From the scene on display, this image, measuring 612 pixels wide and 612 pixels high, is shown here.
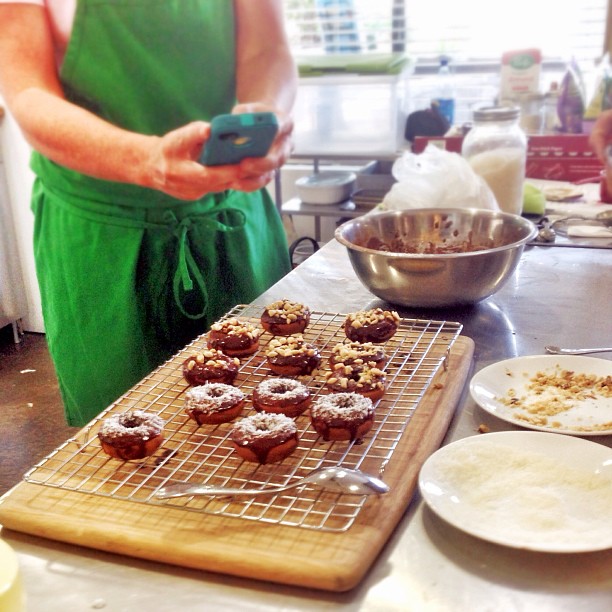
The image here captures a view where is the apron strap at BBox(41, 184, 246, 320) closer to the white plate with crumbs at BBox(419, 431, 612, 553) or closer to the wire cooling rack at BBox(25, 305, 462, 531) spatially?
the wire cooling rack at BBox(25, 305, 462, 531)

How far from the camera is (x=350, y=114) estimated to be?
9.91 ft

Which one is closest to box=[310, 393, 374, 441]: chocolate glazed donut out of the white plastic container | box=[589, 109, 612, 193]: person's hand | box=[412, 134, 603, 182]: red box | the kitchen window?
box=[589, 109, 612, 193]: person's hand

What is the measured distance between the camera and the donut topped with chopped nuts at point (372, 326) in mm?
1190

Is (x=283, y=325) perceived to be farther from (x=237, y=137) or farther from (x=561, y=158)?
(x=561, y=158)

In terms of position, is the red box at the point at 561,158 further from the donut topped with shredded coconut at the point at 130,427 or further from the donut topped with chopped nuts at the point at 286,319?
the donut topped with shredded coconut at the point at 130,427

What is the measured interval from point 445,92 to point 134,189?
2156mm

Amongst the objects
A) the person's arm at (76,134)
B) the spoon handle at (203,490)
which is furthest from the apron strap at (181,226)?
the spoon handle at (203,490)

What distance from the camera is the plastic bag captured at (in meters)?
1.68

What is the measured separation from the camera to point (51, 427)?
8.76 ft

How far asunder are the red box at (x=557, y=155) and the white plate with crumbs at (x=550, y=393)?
137 cm

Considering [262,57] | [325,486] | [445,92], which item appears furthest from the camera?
[445,92]

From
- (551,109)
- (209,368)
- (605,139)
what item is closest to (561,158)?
(605,139)

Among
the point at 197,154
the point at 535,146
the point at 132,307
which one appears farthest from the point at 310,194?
the point at 197,154

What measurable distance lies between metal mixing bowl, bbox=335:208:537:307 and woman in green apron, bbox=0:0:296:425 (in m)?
0.25
